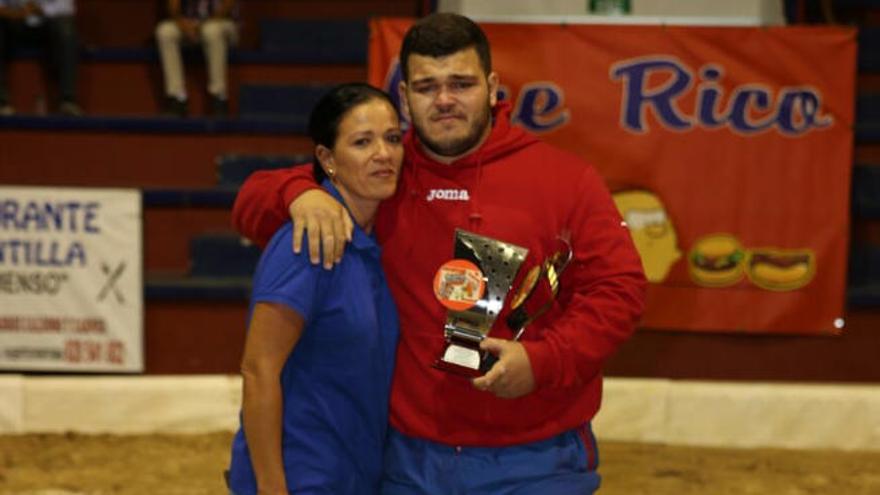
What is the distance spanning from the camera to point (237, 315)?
616 cm

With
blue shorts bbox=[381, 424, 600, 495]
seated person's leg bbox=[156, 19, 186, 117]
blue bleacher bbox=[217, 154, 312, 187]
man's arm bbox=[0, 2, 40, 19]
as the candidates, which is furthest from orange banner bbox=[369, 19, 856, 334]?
blue shorts bbox=[381, 424, 600, 495]

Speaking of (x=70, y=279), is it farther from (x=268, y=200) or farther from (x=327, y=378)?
(x=327, y=378)

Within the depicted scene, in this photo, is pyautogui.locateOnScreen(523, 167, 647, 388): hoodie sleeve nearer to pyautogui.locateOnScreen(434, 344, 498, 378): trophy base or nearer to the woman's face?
pyautogui.locateOnScreen(434, 344, 498, 378): trophy base

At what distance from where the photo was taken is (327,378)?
2.43 metres

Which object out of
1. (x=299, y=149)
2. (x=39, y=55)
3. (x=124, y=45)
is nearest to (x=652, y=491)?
(x=299, y=149)

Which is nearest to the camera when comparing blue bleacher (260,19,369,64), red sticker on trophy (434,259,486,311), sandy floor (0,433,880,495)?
red sticker on trophy (434,259,486,311)

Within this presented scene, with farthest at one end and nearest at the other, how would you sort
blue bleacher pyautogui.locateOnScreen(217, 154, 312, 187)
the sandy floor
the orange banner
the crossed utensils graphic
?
blue bleacher pyautogui.locateOnScreen(217, 154, 312, 187), the crossed utensils graphic, the orange banner, the sandy floor

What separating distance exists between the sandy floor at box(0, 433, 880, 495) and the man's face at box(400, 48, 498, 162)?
2.60 meters

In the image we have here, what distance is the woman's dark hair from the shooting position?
2.53 metres

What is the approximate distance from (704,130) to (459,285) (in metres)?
3.51

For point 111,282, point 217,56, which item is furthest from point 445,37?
A: point 217,56

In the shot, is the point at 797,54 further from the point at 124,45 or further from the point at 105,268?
the point at 124,45

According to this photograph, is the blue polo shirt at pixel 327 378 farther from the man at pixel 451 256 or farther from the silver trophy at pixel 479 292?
the silver trophy at pixel 479 292

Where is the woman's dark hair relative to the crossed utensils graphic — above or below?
above
